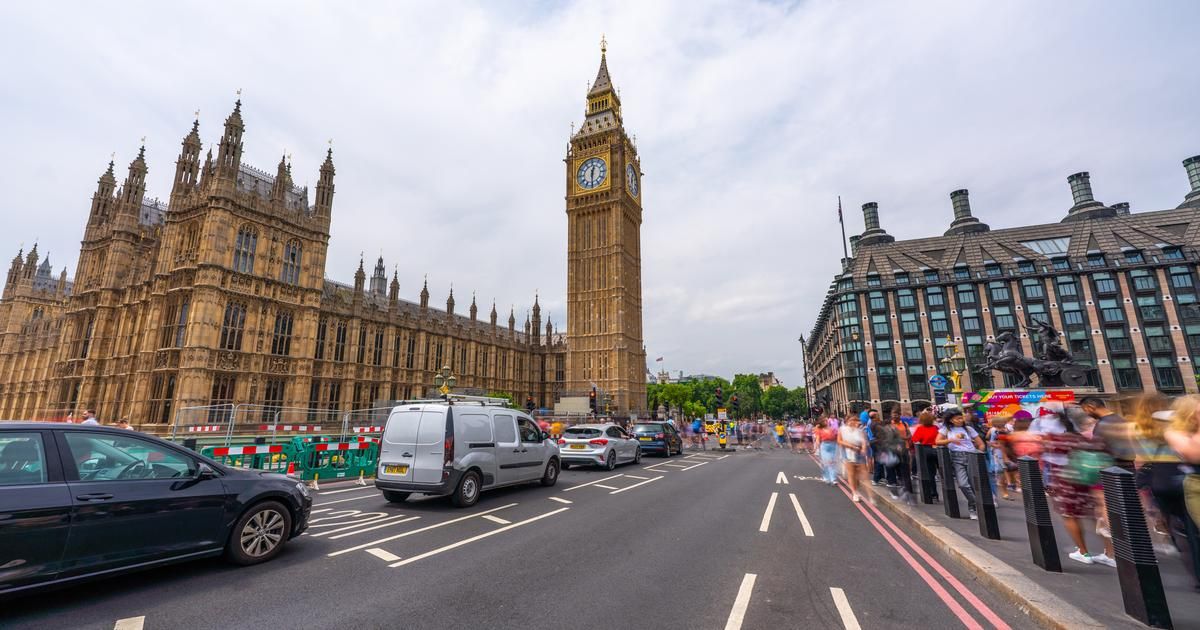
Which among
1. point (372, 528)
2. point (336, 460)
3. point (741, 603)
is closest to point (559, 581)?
point (741, 603)

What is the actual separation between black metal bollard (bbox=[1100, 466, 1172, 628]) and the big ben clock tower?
51.6 meters

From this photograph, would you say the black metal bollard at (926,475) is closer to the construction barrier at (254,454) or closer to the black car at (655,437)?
the black car at (655,437)

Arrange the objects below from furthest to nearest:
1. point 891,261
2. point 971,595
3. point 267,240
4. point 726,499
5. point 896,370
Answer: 1. point 891,261
2. point 896,370
3. point 267,240
4. point 726,499
5. point 971,595

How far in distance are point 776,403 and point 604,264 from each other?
8665cm

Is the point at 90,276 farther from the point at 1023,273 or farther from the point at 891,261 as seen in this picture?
the point at 1023,273

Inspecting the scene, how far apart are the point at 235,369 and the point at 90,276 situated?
20.1m

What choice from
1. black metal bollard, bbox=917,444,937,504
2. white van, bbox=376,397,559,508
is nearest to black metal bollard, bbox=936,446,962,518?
black metal bollard, bbox=917,444,937,504

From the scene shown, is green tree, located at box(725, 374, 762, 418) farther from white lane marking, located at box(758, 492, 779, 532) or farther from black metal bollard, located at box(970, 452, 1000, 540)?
black metal bollard, located at box(970, 452, 1000, 540)

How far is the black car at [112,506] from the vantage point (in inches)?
151

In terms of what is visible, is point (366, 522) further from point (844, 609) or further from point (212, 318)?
point (212, 318)

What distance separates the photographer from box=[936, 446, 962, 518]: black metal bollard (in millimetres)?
7688

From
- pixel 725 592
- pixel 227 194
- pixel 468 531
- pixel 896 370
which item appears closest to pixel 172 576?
pixel 468 531

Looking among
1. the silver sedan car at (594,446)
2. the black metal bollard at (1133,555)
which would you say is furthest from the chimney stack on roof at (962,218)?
the black metal bollard at (1133,555)

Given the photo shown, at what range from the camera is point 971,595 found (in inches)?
182
